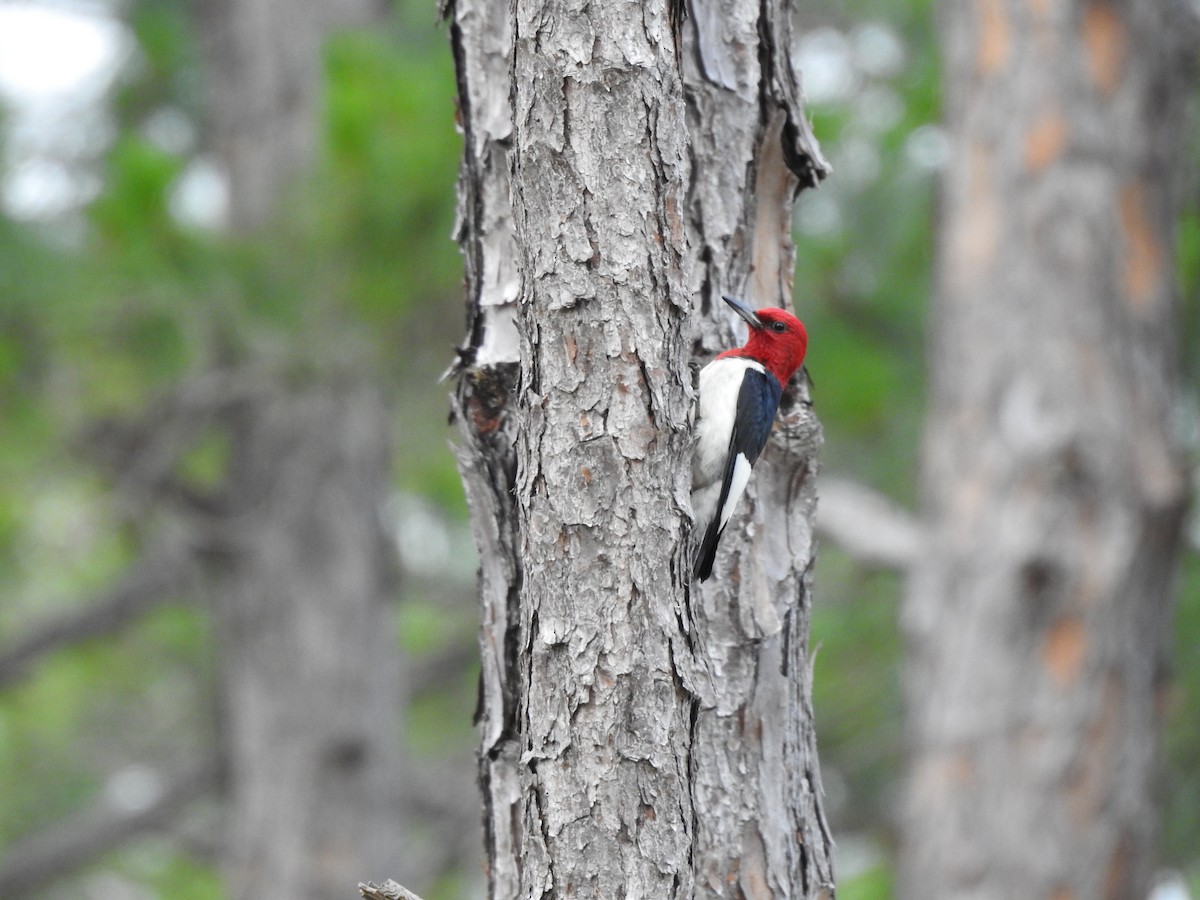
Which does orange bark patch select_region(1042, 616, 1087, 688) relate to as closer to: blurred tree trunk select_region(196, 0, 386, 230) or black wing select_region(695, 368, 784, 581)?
black wing select_region(695, 368, 784, 581)

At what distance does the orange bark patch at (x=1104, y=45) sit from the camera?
4.13 metres

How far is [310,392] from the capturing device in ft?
18.8

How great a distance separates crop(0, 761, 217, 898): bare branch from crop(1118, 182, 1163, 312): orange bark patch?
18.3ft

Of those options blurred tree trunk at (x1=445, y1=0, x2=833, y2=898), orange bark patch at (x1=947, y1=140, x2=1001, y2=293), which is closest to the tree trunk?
orange bark patch at (x1=947, y1=140, x2=1001, y2=293)

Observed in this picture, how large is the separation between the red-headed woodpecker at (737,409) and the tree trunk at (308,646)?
4.07m

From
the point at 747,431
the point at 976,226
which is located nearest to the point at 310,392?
the point at 976,226

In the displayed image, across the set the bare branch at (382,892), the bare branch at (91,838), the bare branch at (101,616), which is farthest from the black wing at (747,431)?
the bare branch at (91,838)

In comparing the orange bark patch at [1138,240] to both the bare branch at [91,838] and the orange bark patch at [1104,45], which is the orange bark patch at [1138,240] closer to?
the orange bark patch at [1104,45]

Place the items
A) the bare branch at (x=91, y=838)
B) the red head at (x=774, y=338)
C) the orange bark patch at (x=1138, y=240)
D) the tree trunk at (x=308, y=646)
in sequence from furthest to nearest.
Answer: the bare branch at (x=91, y=838) → the tree trunk at (x=308, y=646) → the orange bark patch at (x=1138, y=240) → the red head at (x=774, y=338)

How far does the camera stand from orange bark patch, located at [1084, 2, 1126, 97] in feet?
13.6

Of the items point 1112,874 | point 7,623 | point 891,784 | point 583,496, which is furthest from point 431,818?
point 583,496

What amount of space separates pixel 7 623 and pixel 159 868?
486 cm

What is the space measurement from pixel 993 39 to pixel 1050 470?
1.45 meters

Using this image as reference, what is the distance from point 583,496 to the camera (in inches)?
57.9
